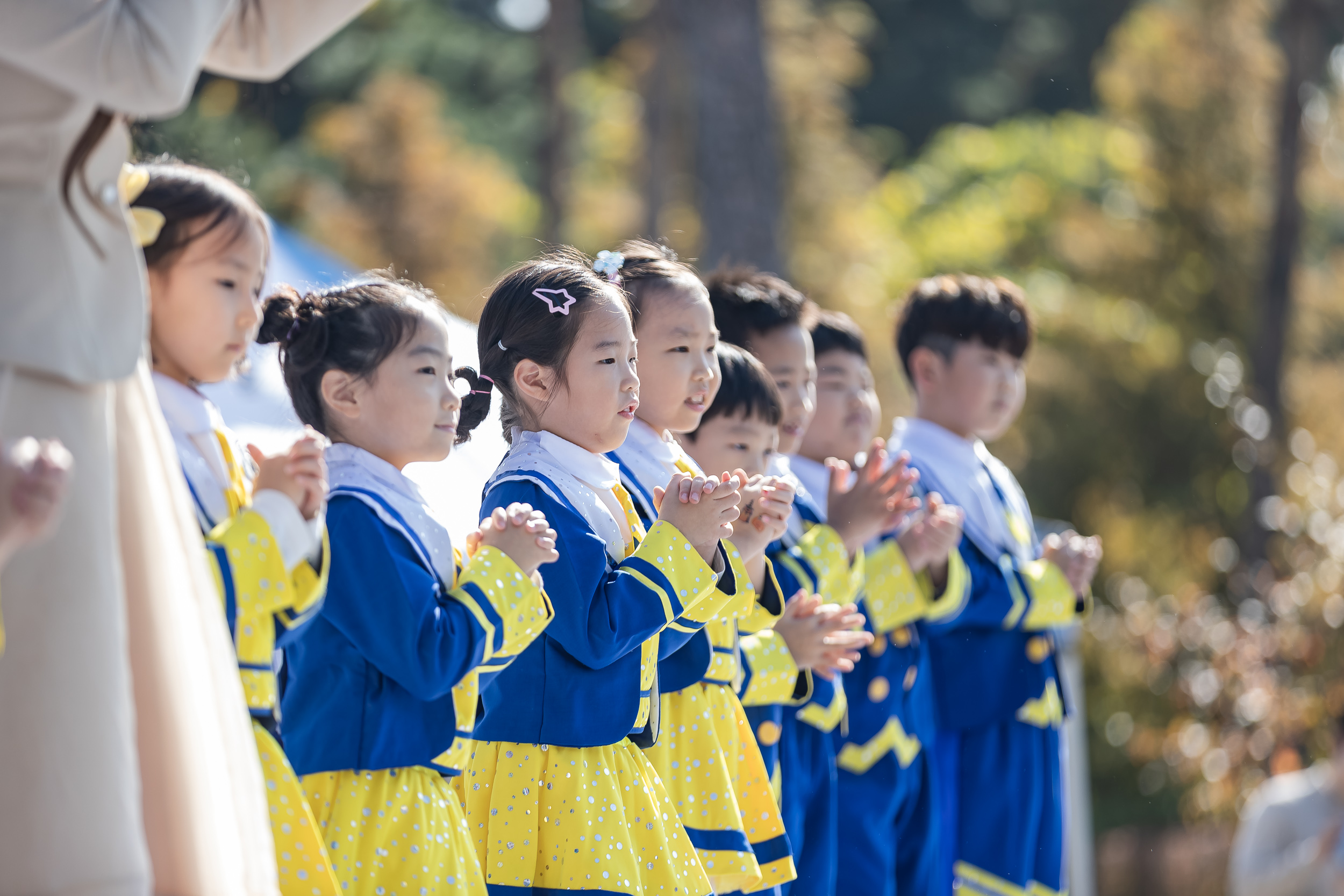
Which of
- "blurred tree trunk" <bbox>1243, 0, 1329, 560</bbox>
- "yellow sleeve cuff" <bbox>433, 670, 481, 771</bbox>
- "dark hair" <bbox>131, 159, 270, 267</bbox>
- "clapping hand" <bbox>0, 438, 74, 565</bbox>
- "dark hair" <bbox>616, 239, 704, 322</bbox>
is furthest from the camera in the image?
"blurred tree trunk" <bbox>1243, 0, 1329, 560</bbox>

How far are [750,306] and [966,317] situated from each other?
885 millimetres

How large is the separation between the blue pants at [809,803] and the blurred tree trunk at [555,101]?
36.8ft

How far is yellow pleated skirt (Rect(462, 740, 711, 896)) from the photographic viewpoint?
270cm

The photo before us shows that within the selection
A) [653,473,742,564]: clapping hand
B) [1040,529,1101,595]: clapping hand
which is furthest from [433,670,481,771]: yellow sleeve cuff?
[1040,529,1101,595]: clapping hand

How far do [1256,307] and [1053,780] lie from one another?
1127cm

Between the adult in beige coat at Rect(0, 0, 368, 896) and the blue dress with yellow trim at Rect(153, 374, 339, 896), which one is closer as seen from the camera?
the adult in beige coat at Rect(0, 0, 368, 896)

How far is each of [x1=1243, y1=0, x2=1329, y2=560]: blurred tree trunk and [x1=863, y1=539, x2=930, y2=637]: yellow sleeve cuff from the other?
9.22 m

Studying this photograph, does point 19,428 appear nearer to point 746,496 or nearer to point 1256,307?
point 746,496

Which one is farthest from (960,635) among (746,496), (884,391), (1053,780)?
(884,391)

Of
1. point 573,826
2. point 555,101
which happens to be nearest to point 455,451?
point 573,826

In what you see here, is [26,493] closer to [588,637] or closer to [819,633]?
[588,637]

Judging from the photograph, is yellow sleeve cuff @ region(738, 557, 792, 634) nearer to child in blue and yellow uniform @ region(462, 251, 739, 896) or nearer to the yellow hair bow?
child in blue and yellow uniform @ region(462, 251, 739, 896)

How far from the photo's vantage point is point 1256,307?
14586 mm

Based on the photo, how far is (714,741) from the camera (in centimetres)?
311
